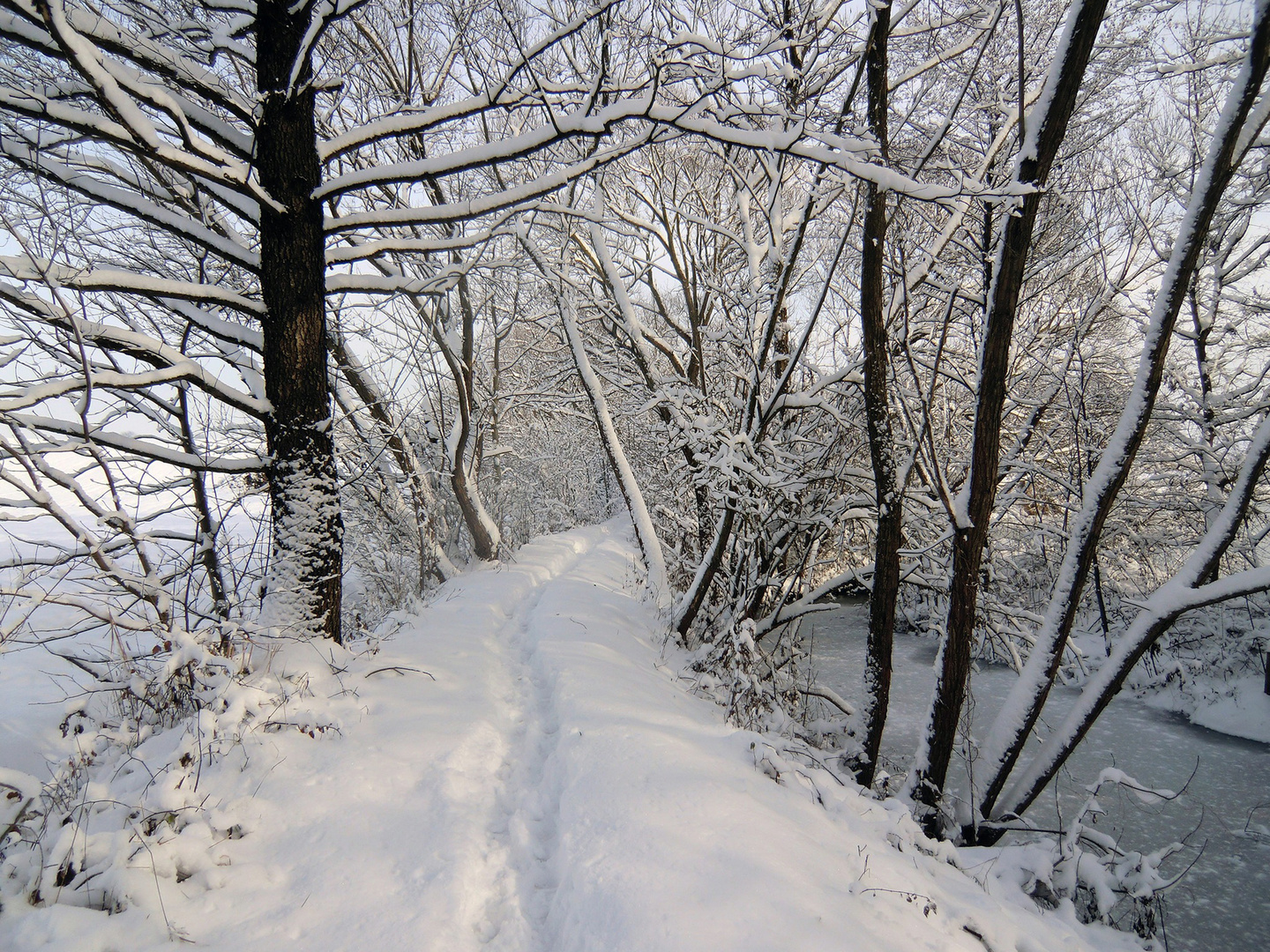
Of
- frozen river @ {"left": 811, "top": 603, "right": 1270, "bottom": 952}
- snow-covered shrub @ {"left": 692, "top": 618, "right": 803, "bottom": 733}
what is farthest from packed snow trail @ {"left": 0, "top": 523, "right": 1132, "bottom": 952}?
frozen river @ {"left": 811, "top": 603, "right": 1270, "bottom": 952}

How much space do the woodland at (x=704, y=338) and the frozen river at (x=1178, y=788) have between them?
840mm

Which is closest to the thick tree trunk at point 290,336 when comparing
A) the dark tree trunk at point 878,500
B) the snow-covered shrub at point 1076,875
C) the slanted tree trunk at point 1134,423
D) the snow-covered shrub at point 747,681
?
the snow-covered shrub at point 747,681

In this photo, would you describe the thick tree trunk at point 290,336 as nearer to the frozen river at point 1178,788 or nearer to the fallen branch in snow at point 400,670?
the fallen branch in snow at point 400,670

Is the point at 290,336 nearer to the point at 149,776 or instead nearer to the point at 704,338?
the point at 149,776

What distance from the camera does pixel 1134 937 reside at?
362 cm

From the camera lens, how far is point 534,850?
285 centimetres

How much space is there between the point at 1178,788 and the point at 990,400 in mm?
5522

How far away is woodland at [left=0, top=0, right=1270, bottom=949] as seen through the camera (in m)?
3.40

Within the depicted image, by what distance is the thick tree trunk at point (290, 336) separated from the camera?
388 cm

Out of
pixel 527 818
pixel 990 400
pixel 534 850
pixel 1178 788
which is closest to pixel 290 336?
pixel 527 818

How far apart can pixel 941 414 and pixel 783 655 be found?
3.79 m

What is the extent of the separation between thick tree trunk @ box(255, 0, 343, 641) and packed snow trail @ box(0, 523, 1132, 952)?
0.61 meters

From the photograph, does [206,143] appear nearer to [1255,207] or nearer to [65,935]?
[65,935]

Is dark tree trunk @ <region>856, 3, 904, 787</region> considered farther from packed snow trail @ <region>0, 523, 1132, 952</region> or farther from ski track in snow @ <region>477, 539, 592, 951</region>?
ski track in snow @ <region>477, 539, 592, 951</region>
